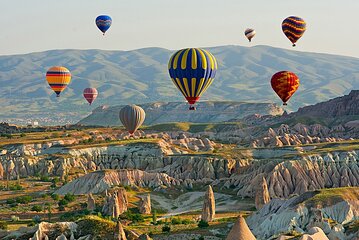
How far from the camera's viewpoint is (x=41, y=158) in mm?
157500

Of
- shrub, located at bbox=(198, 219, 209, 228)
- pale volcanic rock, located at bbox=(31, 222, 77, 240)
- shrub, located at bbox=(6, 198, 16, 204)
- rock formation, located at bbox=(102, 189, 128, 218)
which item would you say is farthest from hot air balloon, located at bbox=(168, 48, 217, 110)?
pale volcanic rock, located at bbox=(31, 222, 77, 240)

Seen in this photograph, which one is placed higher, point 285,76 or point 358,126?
point 285,76

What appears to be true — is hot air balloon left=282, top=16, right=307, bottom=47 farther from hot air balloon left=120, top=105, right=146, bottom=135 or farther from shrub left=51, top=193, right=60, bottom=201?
shrub left=51, top=193, right=60, bottom=201

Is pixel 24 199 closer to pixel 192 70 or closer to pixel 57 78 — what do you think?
pixel 192 70

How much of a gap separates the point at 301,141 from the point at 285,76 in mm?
36743

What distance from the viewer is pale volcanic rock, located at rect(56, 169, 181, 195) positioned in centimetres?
12900

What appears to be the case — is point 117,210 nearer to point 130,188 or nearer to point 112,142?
point 130,188

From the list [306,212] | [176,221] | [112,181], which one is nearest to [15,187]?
[112,181]

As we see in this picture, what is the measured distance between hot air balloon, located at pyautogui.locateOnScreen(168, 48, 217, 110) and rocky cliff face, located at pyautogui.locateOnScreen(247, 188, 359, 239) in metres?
32.6

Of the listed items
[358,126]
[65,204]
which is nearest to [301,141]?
[358,126]

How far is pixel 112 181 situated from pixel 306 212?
56598 mm

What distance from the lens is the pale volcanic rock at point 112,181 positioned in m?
129

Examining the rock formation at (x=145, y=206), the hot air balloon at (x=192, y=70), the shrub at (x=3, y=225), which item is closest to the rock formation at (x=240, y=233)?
the shrub at (x=3, y=225)

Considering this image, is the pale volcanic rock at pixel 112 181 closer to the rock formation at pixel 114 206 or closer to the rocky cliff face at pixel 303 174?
the rocky cliff face at pixel 303 174
